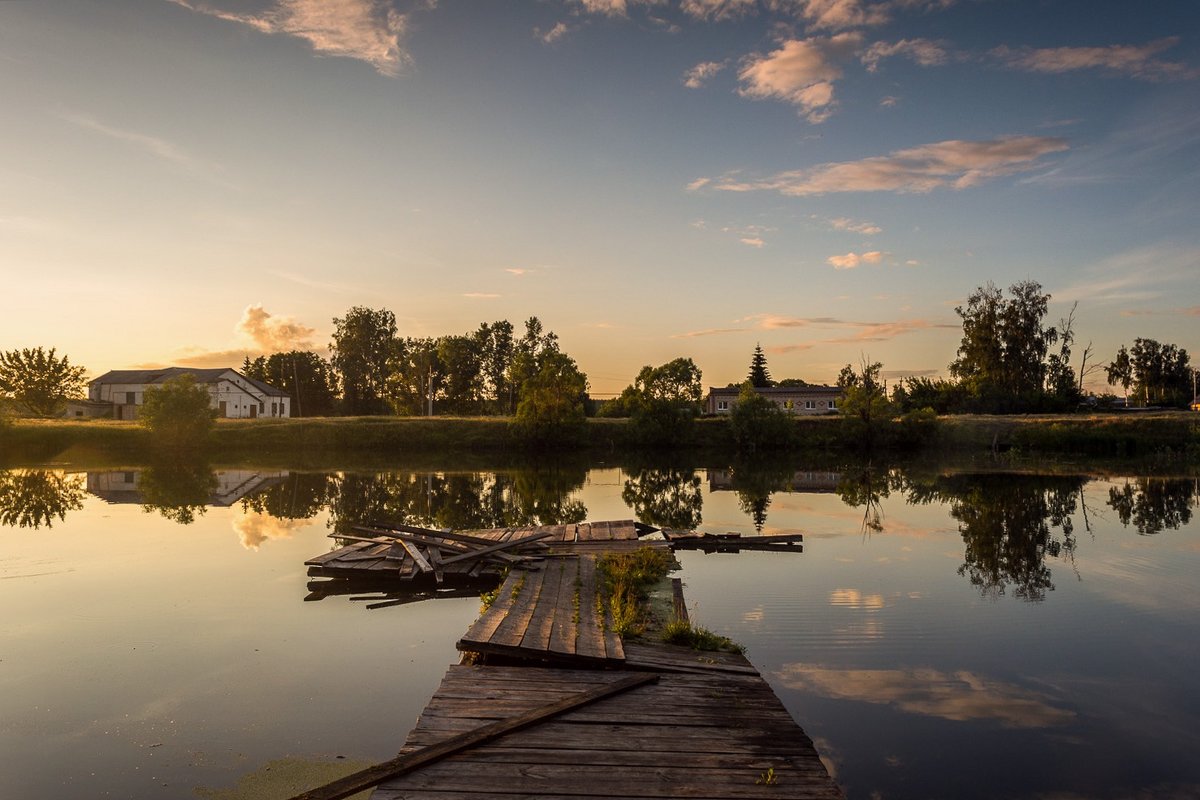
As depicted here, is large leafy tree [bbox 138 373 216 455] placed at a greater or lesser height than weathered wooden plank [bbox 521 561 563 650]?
greater

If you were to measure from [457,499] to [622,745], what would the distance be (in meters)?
27.4

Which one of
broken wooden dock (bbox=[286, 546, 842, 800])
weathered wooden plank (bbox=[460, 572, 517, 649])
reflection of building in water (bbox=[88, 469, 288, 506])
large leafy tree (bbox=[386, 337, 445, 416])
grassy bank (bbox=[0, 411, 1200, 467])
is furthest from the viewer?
large leafy tree (bbox=[386, 337, 445, 416])

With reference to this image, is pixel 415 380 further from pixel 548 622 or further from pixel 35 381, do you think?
pixel 548 622

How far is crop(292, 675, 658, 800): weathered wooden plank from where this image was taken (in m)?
6.82

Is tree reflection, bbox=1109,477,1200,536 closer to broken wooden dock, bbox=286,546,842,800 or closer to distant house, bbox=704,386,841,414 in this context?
broken wooden dock, bbox=286,546,842,800

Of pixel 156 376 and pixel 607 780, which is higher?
pixel 156 376

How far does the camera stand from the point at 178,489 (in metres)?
37.5

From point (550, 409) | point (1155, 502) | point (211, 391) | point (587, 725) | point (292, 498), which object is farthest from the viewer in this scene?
point (211, 391)

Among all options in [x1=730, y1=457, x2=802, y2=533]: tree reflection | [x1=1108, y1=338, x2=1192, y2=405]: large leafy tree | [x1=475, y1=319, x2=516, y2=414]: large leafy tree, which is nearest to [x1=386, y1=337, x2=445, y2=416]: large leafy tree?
[x1=475, y1=319, x2=516, y2=414]: large leafy tree

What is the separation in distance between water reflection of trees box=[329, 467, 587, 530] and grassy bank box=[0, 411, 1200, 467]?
19.2 metres

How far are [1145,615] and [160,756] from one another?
651 inches

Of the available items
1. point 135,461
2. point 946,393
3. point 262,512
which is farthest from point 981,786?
point 946,393

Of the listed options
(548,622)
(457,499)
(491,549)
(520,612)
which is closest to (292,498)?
(457,499)

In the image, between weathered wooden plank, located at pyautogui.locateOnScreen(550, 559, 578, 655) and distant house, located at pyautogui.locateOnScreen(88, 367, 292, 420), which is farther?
distant house, located at pyautogui.locateOnScreen(88, 367, 292, 420)
